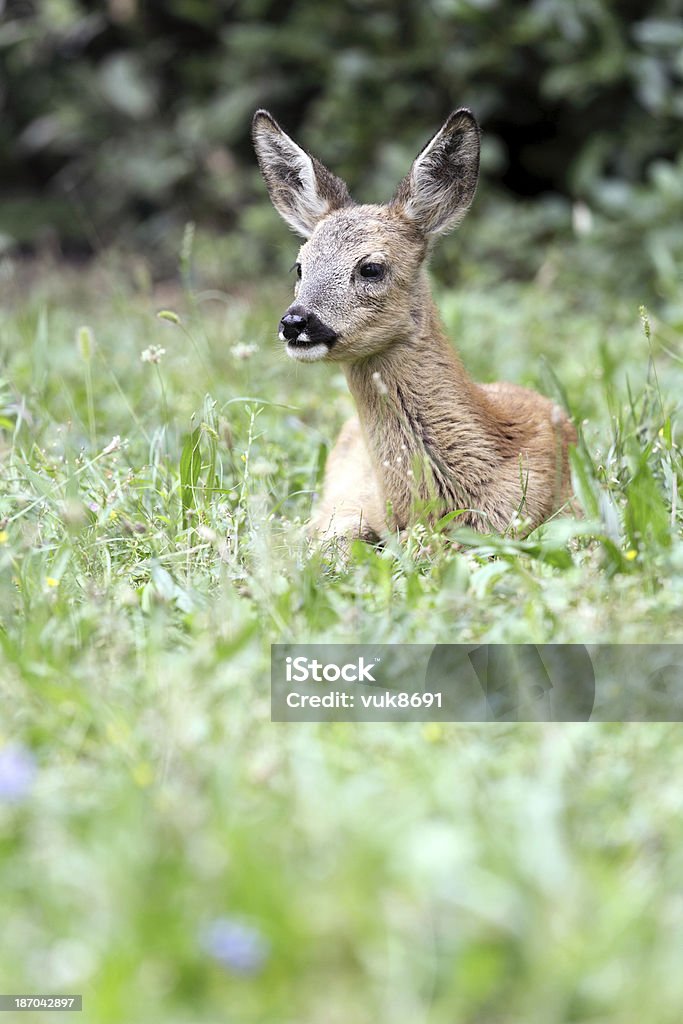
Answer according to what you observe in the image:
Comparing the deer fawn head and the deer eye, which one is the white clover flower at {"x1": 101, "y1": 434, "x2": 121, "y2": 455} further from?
the deer eye

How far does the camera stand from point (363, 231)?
4281 mm

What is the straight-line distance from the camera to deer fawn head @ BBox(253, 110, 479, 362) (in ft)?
13.3

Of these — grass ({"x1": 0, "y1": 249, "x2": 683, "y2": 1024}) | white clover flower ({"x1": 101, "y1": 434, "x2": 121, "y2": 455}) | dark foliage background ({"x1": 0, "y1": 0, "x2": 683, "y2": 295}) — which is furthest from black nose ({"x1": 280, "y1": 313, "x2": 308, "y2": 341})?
dark foliage background ({"x1": 0, "y1": 0, "x2": 683, "y2": 295})

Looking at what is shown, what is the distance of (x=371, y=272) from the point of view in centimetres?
418

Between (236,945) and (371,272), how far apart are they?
2.79m

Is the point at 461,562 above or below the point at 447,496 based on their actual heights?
below

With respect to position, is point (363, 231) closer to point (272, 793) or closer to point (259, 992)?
point (272, 793)

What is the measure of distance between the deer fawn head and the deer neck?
0.26 feet

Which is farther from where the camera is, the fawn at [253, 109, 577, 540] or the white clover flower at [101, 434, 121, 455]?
the fawn at [253, 109, 577, 540]

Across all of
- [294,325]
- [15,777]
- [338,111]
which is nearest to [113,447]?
[294,325]

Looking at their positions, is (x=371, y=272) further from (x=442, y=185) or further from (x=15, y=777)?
(x=15, y=777)

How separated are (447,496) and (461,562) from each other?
90cm

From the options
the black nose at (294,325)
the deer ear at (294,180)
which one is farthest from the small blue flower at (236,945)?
the deer ear at (294,180)

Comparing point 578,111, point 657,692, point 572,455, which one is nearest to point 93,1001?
point 657,692
